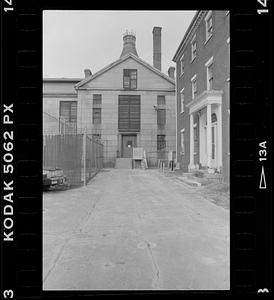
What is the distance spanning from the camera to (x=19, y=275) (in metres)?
1.11

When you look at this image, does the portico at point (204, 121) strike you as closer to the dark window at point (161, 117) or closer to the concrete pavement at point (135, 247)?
the concrete pavement at point (135, 247)

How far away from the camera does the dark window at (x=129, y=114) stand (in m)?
20.0

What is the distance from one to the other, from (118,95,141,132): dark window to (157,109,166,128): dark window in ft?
4.61

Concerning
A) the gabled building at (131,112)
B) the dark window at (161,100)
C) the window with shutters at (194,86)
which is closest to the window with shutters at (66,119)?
the window with shutters at (194,86)

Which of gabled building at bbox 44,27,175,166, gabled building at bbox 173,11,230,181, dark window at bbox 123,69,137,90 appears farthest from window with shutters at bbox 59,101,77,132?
dark window at bbox 123,69,137,90

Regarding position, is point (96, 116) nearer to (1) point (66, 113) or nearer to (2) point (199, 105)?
(1) point (66, 113)

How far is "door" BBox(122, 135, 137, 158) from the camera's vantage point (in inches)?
813

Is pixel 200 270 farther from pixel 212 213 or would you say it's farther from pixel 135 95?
pixel 135 95
